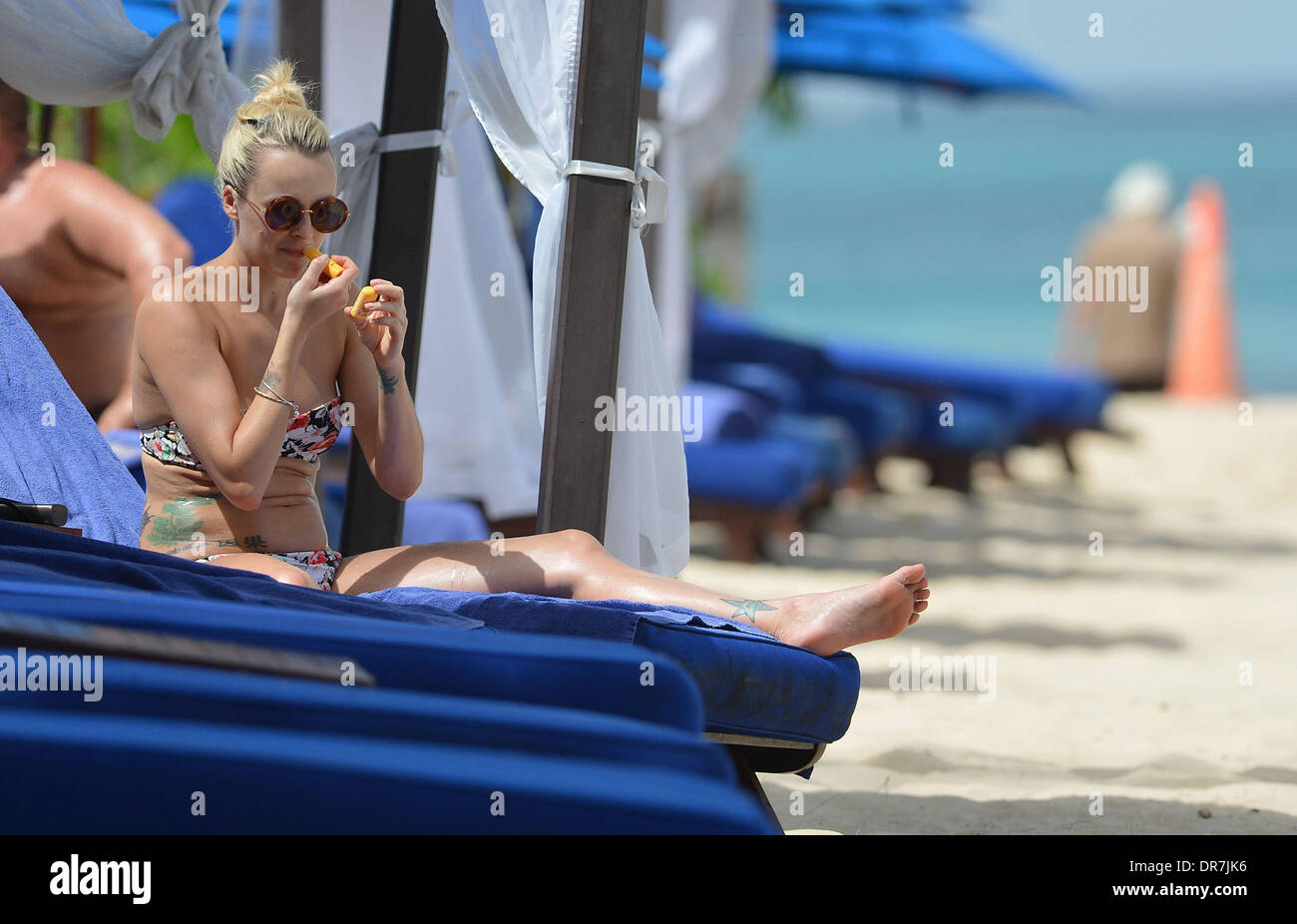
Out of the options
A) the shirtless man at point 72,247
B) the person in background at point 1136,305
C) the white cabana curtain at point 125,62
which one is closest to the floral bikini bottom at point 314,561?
the white cabana curtain at point 125,62

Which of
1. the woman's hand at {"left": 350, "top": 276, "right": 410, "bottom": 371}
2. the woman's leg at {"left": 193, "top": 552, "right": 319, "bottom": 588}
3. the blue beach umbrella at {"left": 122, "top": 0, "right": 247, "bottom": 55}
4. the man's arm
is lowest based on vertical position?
the woman's leg at {"left": 193, "top": 552, "right": 319, "bottom": 588}

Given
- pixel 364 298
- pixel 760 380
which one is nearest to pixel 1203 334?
pixel 760 380

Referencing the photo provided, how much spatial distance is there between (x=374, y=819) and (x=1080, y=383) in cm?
917

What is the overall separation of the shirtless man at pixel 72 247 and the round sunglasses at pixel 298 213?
1.56m

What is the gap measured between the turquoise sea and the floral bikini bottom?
79.6 ft

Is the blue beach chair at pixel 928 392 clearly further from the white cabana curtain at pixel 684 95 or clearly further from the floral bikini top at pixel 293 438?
the floral bikini top at pixel 293 438

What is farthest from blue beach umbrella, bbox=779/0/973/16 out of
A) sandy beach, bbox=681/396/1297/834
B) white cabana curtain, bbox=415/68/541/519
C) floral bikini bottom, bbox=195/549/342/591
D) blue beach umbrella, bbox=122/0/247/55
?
floral bikini bottom, bbox=195/549/342/591

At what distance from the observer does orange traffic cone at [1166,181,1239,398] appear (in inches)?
559

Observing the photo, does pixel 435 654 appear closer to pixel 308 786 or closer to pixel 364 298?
pixel 308 786

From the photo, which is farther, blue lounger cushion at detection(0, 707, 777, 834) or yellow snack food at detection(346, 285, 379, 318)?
yellow snack food at detection(346, 285, 379, 318)

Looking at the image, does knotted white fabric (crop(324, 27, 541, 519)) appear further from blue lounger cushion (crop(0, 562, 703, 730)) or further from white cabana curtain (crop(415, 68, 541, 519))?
blue lounger cushion (crop(0, 562, 703, 730))

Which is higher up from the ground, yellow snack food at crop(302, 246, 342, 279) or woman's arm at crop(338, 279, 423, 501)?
yellow snack food at crop(302, 246, 342, 279)

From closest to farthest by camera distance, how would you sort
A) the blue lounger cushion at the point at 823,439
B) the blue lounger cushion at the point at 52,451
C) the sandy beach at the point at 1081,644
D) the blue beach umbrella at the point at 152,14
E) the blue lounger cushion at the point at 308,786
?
the blue lounger cushion at the point at 308,786 < the blue lounger cushion at the point at 52,451 < the sandy beach at the point at 1081,644 < the blue beach umbrella at the point at 152,14 < the blue lounger cushion at the point at 823,439

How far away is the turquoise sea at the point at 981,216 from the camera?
3522 centimetres
